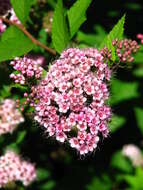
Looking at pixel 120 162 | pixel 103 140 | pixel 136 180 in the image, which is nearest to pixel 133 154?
pixel 120 162

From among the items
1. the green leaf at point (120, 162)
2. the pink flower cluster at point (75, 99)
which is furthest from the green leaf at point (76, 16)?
the green leaf at point (120, 162)

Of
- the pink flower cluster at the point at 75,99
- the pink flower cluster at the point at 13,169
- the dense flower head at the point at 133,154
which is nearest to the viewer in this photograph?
the pink flower cluster at the point at 75,99

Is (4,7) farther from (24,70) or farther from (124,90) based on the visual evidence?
(124,90)

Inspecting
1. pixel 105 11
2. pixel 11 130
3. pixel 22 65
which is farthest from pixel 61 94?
pixel 105 11

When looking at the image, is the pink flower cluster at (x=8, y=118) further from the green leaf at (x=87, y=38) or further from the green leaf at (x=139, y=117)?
the green leaf at (x=139, y=117)

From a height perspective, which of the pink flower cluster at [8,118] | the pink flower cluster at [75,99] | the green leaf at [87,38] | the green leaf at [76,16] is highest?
the green leaf at [87,38]

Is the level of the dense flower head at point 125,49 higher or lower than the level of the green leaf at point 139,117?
higher

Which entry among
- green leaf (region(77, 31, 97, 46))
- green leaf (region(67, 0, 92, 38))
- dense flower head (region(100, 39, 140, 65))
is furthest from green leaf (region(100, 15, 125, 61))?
green leaf (region(77, 31, 97, 46))

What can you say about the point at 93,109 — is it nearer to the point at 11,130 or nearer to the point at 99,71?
the point at 99,71
